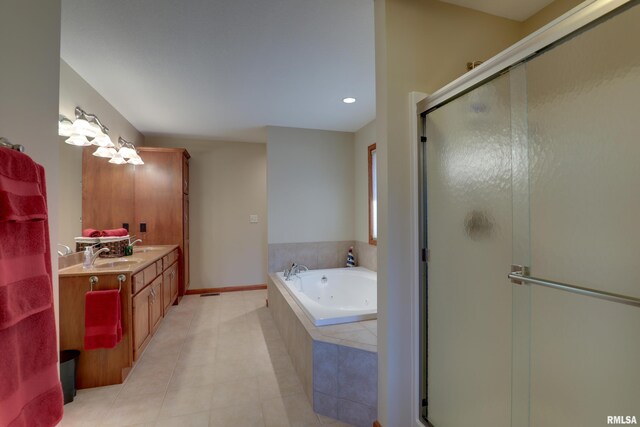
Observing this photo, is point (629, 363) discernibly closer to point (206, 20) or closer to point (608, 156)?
point (608, 156)

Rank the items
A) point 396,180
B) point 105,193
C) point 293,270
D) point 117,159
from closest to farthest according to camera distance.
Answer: point 396,180 < point 117,159 < point 105,193 < point 293,270

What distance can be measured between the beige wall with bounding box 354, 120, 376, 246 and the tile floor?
5.44 ft

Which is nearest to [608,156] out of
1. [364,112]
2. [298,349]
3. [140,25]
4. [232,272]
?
[298,349]

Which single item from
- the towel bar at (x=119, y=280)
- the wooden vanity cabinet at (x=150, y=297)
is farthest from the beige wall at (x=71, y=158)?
the wooden vanity cabinet at (x=150, y=297)

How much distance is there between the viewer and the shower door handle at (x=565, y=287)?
2.70 ft

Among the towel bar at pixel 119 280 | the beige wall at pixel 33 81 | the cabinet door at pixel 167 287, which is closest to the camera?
the beige wall at pixel 33 81

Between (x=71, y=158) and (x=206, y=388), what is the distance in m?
2.17

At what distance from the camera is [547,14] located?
5.30 ft

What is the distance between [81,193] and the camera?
8.40 ft

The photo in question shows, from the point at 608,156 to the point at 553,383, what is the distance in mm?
801

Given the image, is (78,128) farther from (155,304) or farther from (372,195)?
(372,195)

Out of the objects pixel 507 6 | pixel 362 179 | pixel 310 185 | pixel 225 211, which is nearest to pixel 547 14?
pixel 507 6

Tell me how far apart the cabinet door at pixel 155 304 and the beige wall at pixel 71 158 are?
2.42ft

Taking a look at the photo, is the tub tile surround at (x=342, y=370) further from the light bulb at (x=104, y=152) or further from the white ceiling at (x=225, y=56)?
the light bulb at (x=104, y=152)
